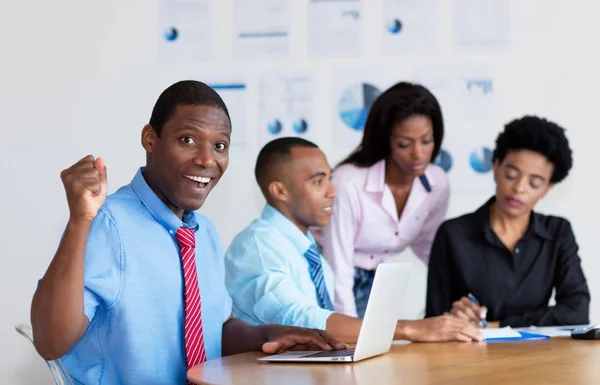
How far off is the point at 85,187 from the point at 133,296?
386mm

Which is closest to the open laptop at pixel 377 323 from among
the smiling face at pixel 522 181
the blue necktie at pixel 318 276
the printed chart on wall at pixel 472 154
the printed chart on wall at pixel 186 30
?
the blue necktie at pixel 318 276

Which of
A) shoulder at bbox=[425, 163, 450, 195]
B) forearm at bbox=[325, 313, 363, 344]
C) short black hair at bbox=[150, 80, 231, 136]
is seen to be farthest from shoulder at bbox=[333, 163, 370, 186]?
short black hair at bbox=[150, 80, 231, 136]

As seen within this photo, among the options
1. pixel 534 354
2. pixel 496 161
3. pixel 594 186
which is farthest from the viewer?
pixel 594 186

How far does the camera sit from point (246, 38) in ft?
13.7

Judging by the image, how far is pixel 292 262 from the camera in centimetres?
242

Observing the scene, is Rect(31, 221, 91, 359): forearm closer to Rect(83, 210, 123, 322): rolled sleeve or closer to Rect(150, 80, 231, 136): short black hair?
Rect(83, 210, 123, 322): rolled sleeve

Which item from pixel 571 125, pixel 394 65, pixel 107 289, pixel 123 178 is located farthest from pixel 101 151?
pixel 107 289

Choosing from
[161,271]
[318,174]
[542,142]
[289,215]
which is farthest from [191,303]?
[542,142]

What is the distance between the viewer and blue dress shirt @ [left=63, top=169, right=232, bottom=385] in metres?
1.65

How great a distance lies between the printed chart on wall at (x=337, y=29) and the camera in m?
4.10

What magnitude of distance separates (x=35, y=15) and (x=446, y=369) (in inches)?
136

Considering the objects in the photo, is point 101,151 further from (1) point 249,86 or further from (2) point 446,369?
(2) point 446,369

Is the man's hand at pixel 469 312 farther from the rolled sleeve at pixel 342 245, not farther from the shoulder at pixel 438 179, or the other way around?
the shoulder at pixel 438 179

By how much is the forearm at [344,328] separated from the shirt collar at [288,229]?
0.44 m
